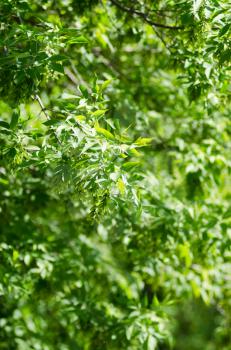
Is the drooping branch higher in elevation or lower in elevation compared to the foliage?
higher

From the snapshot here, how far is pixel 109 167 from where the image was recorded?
8.37 feet

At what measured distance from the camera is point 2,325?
14.7 ft

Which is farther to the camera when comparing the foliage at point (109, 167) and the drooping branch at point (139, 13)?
the drooping branch at point (139, 13)

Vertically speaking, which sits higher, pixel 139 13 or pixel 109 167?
pixel 139 13

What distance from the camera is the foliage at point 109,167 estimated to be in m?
2.84

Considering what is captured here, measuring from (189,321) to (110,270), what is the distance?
34.1 ft

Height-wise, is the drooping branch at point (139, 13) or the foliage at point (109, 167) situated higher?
the drooping branch at point (139, 13)

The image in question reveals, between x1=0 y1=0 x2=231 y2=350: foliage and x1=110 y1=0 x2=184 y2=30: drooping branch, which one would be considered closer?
x1=0 y1=0 x2=231 y2=350: foliage

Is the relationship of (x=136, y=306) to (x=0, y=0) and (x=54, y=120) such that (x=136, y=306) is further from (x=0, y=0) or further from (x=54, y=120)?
(x=0, y=0)

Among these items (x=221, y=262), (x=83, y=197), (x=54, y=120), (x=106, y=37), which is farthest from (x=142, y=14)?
(x=221, y=262)

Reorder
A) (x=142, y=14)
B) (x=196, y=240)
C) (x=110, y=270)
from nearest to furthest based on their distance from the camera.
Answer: (x=142, y=14) → (x=196, y=240) → (x=110, y=270)

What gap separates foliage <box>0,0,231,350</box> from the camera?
2.84 metres

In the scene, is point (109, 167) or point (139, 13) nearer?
point (109, 167)

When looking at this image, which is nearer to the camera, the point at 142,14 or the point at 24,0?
the point at 24,0
